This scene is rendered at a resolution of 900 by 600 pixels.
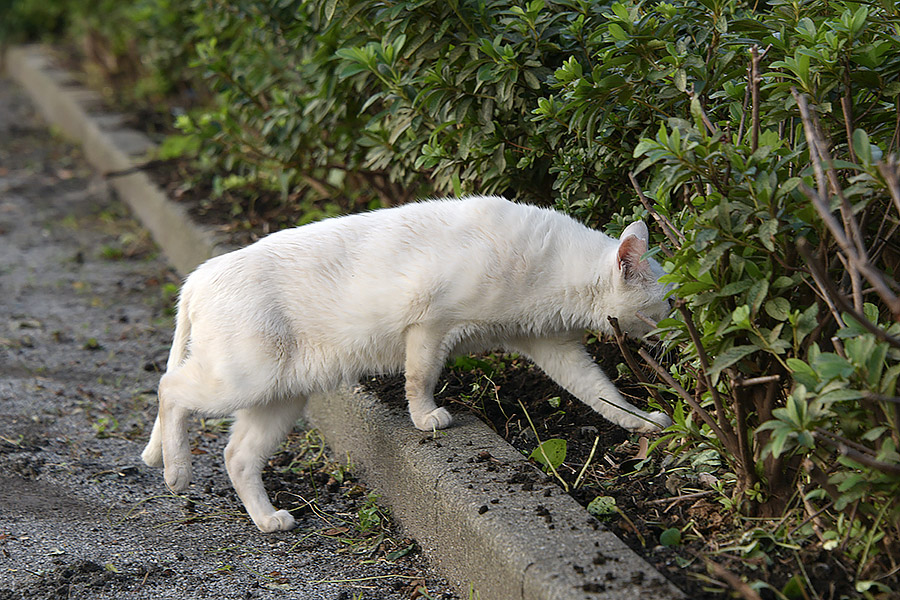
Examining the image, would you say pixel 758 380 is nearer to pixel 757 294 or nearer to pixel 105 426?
pixel 757 294

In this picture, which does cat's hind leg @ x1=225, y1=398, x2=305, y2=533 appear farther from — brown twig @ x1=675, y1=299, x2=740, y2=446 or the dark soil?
brown twig @ x1=675, y1=299, x2=740, y2=446

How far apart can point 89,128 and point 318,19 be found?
456 centimetres

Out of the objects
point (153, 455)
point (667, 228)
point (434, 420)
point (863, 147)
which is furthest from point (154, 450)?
point (863, 147)

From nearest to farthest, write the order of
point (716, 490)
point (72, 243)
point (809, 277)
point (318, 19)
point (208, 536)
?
point (809, 277) < point (716, 490) < point (208, 536) < point (318, 19) < point (72, 243)

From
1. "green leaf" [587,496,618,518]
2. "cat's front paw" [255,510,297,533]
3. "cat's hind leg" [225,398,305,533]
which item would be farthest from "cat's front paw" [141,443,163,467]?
"green leaf" [587,496,618,518]

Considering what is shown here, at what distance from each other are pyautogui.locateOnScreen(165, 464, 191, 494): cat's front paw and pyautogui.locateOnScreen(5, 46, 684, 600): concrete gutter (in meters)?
0.67

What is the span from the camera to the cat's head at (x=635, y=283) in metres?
3.07

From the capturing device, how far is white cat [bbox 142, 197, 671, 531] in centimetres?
316

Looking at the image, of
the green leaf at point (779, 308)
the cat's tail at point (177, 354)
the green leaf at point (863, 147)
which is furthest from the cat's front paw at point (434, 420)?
the green leaf at point (863, 147)

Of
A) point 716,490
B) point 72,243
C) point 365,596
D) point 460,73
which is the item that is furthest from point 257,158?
point 716,490

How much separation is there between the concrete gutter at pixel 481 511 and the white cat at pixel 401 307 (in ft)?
0.66

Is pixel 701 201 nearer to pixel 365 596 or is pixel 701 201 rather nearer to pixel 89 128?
pixel 365 596

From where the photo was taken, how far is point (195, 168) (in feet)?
22.3

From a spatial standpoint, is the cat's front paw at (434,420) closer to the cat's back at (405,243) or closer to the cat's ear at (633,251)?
the cat's back at (405,243)
